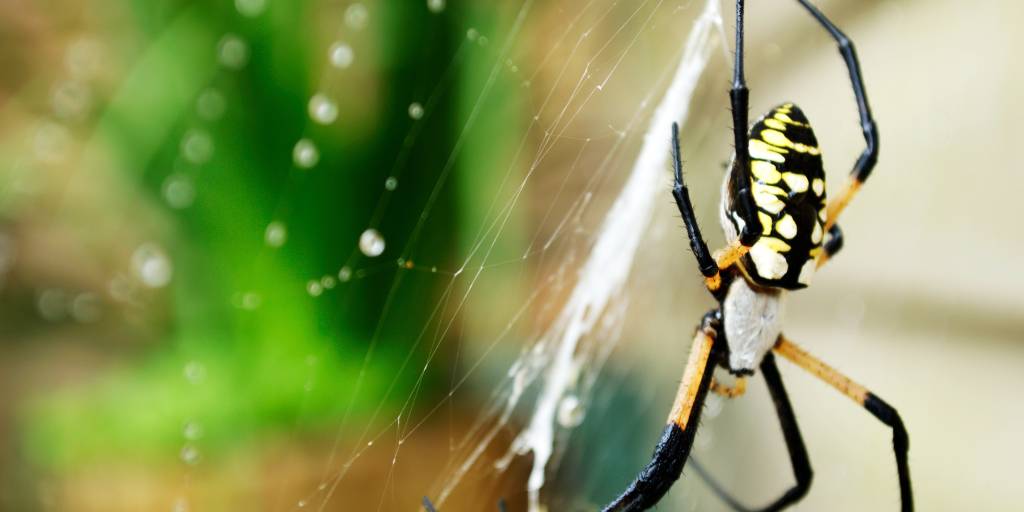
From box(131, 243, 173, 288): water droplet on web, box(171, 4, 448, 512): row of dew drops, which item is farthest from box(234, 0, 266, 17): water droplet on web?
box(131, 243, 173, 288): water droplet on web

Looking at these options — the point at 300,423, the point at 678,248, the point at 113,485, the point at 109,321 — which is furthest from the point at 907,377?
the point at 109,321

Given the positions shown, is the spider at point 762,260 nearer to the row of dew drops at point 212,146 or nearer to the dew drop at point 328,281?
the row of dew drops at point 212,146

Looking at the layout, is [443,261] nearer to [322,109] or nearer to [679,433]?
[322,109]

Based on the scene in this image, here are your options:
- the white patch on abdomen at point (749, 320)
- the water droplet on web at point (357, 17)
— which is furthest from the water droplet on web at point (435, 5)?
the white patch on abdomen at point (749, 320)

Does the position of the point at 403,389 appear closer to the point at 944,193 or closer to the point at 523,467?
the point at 523,467

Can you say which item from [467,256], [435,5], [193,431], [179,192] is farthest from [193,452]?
[435,5]

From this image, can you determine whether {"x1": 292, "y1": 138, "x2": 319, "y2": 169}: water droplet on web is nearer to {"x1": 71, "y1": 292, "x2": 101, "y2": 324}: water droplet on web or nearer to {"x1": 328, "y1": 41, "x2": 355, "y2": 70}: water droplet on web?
{"x1": 328, "y1": 41, "x2": 355, "y2": 70}: water droplet on web
